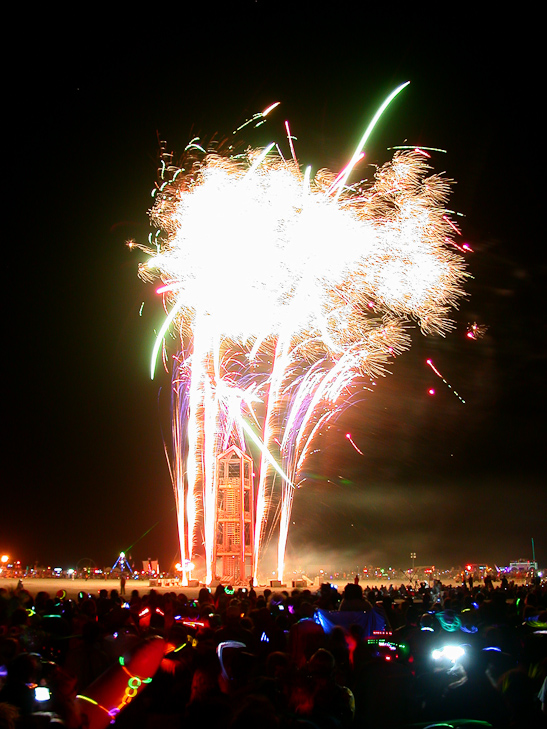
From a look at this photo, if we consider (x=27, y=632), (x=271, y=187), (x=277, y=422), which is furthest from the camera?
(x=277, y=422)

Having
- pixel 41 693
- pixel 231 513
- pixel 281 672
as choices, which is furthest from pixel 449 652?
pixel 231 513

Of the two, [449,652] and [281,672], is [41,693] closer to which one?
[281,672]

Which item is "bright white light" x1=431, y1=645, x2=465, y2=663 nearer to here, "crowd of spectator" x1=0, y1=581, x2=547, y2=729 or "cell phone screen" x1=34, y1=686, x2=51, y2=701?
"crowd of spectator" x1=0, y1=581, x2=547, y2=729

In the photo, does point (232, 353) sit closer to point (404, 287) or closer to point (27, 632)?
point (404, 287)

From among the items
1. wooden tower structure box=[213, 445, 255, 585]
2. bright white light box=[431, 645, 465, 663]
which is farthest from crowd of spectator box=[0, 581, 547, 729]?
wooden tower structure box=[213, 445, 255, 585]

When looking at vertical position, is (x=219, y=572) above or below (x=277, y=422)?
below

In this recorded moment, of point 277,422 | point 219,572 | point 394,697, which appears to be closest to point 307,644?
point 394,697

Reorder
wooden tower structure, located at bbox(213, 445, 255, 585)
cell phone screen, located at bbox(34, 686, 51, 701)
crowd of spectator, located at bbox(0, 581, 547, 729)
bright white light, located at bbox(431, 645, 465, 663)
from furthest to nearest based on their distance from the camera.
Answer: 1. wooden tower structure, located at bbox(213, 445, 255, 585)
2. bright white light, located at bbox(431, 645, 465, 663)
3. cell phone screen, located at bbox(34, 686, 51, 701)
4. crowd of spectator, located at bbox(0, 581, 547, 729)
